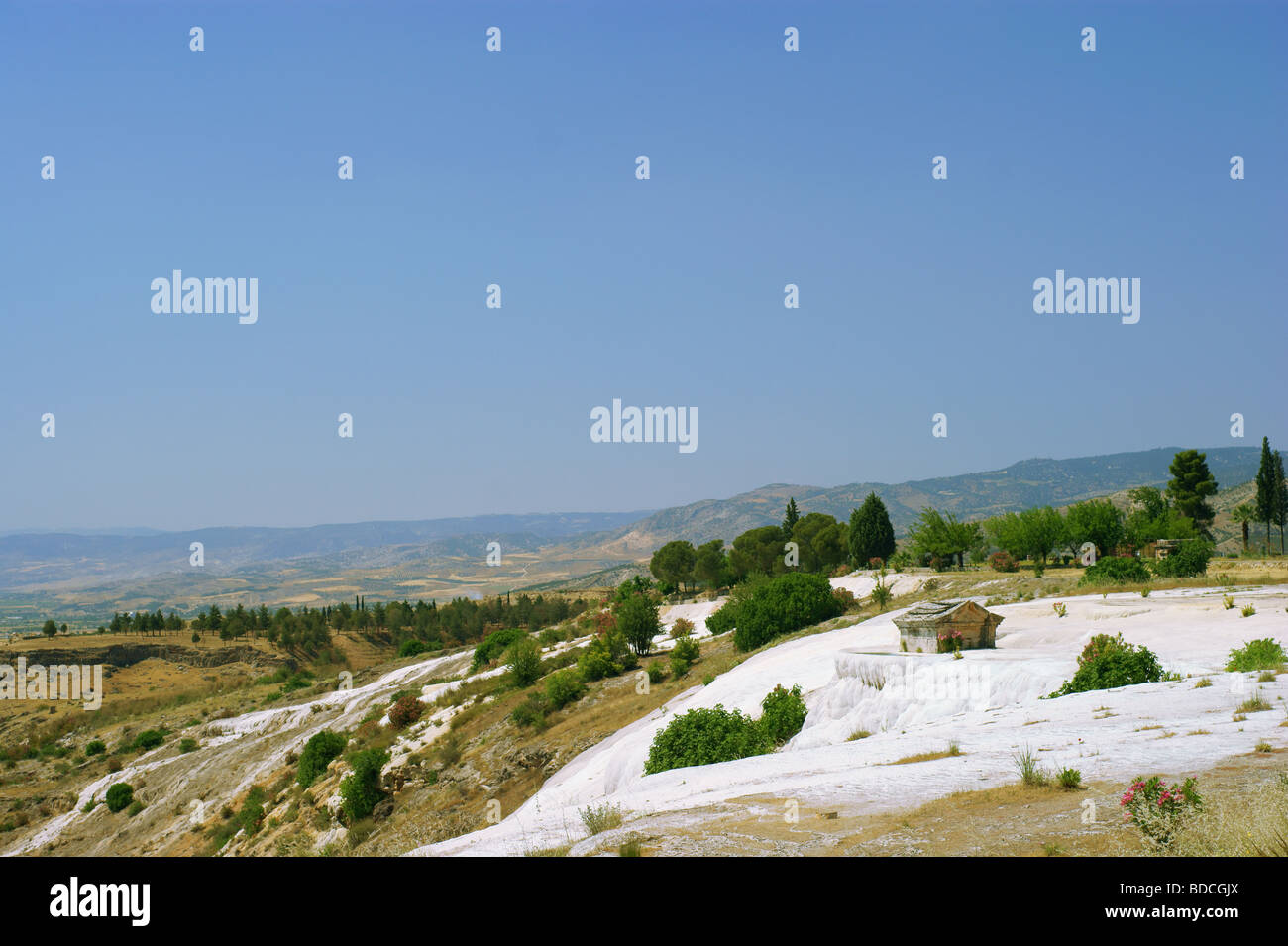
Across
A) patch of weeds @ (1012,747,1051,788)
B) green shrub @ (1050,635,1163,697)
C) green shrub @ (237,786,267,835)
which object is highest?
patch of weeds @ (1012,747,1051,788)

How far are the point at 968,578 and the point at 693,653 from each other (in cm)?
1491

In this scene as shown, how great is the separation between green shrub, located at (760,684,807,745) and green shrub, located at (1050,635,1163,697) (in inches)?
279

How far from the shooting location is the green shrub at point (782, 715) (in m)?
23.6

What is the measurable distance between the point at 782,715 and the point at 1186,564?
78.0 ft

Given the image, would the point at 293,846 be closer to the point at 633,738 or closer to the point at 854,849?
the point at 633,738

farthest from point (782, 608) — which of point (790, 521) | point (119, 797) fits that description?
point (790, 521)

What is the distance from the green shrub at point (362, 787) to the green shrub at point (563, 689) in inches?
291

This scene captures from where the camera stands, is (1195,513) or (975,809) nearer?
(975,809)

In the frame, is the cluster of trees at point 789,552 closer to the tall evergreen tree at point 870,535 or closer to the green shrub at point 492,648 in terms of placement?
the tall evergreen tree at point 870,535

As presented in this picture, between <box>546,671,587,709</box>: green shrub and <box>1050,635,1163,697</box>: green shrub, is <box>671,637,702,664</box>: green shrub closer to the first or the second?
<box>546,671,587,709</box>: green shrub

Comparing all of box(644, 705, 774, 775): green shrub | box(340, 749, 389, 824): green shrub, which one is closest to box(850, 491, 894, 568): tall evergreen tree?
box(340, 749, 389, 824): green shrub

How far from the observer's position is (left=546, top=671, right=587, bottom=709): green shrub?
37969 millimetres

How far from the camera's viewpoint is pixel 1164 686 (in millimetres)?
17172

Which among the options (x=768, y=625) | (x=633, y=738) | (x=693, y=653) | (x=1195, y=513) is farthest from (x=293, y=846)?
(x=1195, y=513)
